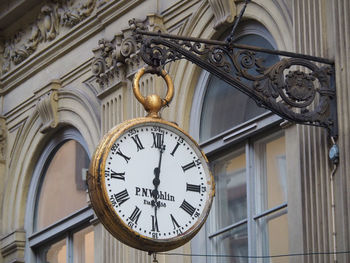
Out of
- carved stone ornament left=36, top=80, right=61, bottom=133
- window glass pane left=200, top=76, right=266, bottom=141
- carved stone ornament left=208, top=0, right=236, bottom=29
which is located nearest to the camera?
window glass pane left=200, top=76, right=266, bottom=141

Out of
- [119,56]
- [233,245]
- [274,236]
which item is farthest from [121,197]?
[119,56]

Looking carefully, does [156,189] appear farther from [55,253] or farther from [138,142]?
[55,253]

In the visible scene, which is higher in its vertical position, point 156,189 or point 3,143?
point 3,143

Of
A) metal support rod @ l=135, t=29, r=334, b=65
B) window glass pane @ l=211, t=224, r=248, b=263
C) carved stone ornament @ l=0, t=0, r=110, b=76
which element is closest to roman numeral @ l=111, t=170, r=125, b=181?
metal support rod @ l=135, t=29, r=334, b=65

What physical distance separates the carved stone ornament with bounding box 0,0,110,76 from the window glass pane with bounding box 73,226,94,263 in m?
2.91

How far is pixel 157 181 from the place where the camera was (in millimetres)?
10781

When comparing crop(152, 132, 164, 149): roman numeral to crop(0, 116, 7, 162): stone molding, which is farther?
crop(0, 116, 7, 162): stone molding

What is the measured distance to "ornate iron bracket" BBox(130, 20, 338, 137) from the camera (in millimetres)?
11250

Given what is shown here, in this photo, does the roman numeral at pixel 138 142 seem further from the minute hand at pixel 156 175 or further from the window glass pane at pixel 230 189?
the window glass pane at pixel 230 189

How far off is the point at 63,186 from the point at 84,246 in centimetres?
124

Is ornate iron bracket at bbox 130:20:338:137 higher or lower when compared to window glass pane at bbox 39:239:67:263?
higher

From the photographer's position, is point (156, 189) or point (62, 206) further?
point (62, 206)

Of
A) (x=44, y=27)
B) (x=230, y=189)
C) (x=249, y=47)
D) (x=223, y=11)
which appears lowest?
(x=230, y=189)

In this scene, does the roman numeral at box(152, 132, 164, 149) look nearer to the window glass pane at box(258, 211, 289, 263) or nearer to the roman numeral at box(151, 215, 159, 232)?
the roman numeral at box(151, 215, 159, 232)
